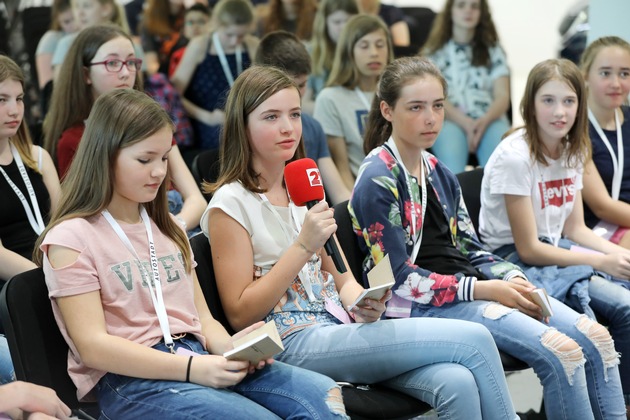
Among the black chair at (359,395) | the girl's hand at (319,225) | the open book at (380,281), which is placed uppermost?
the girl's hand at (319,225)

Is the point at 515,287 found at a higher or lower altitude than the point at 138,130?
lower

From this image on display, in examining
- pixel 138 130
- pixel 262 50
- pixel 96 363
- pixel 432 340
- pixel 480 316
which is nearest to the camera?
pixel 96 363

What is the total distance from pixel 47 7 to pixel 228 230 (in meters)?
3.42

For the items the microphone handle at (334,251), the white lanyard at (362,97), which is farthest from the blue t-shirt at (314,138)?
the microphone handle at (334,251)

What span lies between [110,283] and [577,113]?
1900mm

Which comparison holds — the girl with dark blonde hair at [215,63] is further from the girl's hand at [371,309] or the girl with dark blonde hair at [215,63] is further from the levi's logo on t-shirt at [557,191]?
the girl's hand at [371,309]

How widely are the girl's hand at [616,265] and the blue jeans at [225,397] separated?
1369mm

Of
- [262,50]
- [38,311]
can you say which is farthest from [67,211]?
[262,50]

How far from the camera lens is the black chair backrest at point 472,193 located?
10.9ft

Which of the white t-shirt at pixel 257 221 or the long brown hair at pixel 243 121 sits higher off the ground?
the long brown hair at pixel 243 121

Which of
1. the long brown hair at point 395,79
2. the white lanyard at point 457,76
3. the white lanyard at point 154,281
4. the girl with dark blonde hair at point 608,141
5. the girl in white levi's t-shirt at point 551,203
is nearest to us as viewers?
the white lanyard at point 154,281

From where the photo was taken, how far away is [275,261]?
2.46m

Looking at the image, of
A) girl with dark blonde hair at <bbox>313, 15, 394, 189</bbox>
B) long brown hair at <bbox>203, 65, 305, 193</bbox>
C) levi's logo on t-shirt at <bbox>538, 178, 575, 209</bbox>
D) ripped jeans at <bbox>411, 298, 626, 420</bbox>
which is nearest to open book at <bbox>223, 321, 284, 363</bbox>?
long brown hair at <bbox>203, 65, 305, 193</bbox>

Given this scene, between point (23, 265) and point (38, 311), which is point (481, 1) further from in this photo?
point (38, 311)
